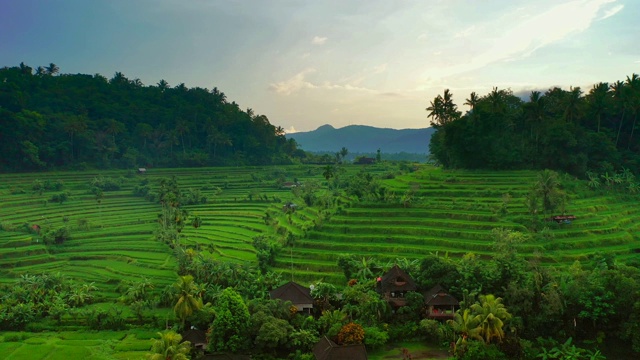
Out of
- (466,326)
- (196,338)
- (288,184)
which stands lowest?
(196,338)

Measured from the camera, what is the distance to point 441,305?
25125 millimetres

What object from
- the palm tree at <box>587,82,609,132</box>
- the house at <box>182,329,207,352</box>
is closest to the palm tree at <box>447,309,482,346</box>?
the house at <box>182,329,207,352</box>

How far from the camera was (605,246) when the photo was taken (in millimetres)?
31062

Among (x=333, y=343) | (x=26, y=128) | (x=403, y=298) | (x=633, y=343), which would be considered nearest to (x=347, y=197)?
(x=403, y=298)

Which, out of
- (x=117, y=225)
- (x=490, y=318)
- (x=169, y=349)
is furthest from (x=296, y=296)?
(x=117, y=225)

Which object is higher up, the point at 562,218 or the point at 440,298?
the point at 562,218

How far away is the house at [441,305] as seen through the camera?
81.7ft

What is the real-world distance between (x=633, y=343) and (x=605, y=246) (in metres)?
11.4

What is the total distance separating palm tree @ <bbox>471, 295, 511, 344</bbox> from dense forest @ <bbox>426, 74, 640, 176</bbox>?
25661mm

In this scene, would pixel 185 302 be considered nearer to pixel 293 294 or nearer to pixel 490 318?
pixel 293 294

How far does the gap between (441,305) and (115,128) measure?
5825cm

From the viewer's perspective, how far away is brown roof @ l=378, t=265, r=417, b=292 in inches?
1044

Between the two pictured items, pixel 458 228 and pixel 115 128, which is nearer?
pixel 458 228

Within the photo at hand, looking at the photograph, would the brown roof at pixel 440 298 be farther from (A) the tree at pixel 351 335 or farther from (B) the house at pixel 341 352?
(B) the house at pixel 341 352
